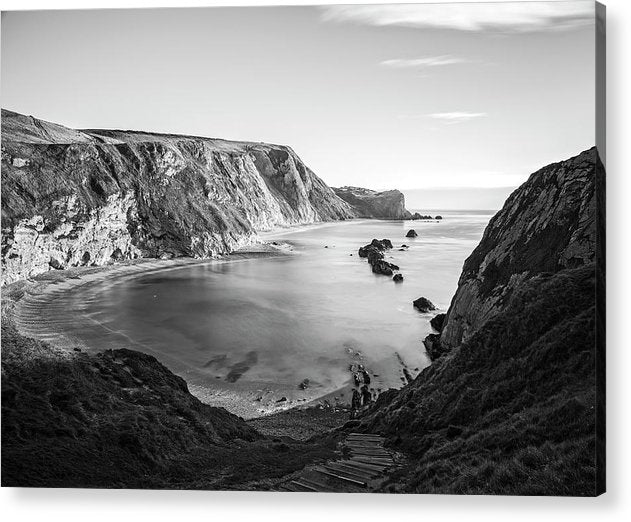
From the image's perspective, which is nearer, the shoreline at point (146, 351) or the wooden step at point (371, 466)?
the wooden step at point (371, 466)

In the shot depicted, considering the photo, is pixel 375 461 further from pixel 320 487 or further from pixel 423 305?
pixel 423 305

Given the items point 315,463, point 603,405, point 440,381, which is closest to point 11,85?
point 315,463

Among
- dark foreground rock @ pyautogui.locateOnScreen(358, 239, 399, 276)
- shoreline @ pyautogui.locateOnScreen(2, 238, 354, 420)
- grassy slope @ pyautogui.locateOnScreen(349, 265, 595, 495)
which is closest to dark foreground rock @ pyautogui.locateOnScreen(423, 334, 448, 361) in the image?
grassy slope @ pyautogui.locateOnScreen(349, 265, 595, 495)

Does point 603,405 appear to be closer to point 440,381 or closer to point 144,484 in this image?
point 440,381

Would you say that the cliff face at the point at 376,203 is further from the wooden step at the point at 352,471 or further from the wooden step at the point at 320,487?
the wooden step at the point at 320,487

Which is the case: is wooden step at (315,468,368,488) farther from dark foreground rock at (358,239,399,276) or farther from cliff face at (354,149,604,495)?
dark foreground rock at (358,239,399,276)

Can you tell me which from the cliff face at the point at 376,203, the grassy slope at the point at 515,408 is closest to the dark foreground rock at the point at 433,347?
the grassy slope at the point at 515,408

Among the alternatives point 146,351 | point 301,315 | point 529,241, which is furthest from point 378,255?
point 146,351
